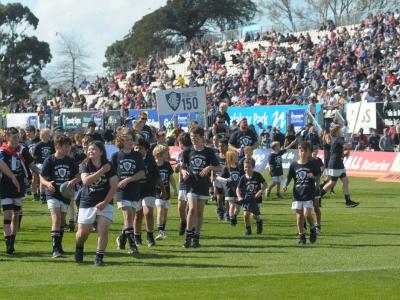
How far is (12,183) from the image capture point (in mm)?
16234

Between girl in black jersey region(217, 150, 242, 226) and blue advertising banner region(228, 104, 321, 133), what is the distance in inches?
728

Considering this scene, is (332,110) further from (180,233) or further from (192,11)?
(192,11)

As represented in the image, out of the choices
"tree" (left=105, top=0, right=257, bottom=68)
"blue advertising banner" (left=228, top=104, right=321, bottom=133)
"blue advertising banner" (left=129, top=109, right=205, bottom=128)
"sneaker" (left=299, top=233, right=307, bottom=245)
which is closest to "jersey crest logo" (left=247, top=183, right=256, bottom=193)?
"sneaker" (left=299, top=233, right=307, bottom=245)

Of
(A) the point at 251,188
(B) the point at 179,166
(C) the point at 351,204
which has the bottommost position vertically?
(C) the point at 351,204

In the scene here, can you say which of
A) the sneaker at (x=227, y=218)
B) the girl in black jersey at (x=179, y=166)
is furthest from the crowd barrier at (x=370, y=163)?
the girl in black jersey at (x=179, y=166)

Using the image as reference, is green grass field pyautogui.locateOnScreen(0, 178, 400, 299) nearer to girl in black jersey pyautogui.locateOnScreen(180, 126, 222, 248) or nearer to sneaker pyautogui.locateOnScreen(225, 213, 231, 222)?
girl in black jersey pyautogui.locateOnScreen(180, 126, 222, 248)

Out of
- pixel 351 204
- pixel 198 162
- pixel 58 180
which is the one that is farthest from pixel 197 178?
pixel 351 204

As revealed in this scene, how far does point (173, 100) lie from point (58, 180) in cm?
2073

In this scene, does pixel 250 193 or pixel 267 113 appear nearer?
pixel 250 193

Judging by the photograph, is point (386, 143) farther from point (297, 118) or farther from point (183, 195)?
point (183, 195)

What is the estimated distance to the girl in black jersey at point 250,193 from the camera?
18625mm

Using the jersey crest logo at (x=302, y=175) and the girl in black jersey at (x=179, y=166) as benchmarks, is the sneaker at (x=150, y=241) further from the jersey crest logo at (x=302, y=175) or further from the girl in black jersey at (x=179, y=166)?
the jersey crest logo at (x=302, y=175)

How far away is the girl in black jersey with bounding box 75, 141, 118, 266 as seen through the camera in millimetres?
14039

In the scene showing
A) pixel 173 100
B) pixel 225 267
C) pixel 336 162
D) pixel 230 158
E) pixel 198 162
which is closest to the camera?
pixel 225 267
